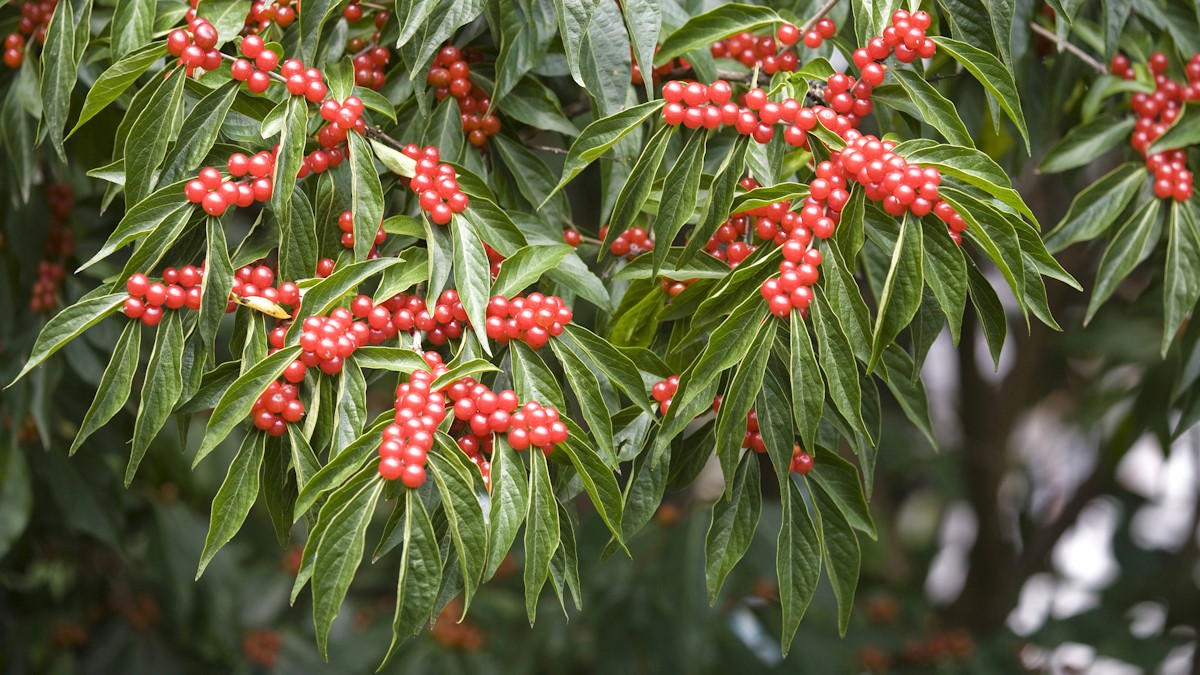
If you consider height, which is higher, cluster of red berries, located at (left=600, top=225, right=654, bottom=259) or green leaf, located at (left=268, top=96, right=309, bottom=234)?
green leaf, located at (left=268, top=96, right=309, bottom=234)

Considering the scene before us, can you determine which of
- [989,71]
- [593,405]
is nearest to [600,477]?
[593,405]

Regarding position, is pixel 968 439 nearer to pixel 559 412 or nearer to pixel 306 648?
pixel 306 648

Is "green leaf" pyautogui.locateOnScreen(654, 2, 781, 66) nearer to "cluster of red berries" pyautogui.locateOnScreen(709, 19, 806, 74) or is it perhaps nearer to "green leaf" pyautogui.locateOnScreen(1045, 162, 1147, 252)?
"cluster of red berries" pyautogui.locateOnScreen(709, 19, 806, 74)

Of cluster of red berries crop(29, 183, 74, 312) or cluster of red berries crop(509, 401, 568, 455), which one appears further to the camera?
cluster of red berries crop(29, 183, 74, 312)

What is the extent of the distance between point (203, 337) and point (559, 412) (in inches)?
9.0

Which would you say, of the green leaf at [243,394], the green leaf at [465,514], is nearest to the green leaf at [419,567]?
the green leaf at [465,514]

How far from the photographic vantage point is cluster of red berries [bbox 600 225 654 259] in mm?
789

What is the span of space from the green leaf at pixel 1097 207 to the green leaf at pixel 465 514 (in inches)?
23.3

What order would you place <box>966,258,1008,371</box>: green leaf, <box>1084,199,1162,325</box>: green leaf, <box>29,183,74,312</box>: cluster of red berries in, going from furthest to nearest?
<box>29,183,74,312</box>: cluster of red berries
<box>1084,199,1162,325</box>: green leaf
<box>966,258,1008,371</box>: green leaf

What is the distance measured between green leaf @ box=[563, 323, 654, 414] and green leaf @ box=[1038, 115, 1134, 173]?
500 mm

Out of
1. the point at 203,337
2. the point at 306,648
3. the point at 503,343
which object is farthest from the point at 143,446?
the point at 306,648

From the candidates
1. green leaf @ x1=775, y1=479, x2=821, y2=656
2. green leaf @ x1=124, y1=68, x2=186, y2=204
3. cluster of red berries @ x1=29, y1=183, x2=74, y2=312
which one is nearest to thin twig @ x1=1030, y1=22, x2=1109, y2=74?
green leaf @ x1=775, y1=479, x2=821, y2=656

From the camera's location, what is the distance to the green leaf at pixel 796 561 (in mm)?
656

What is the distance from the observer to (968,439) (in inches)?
82.1
